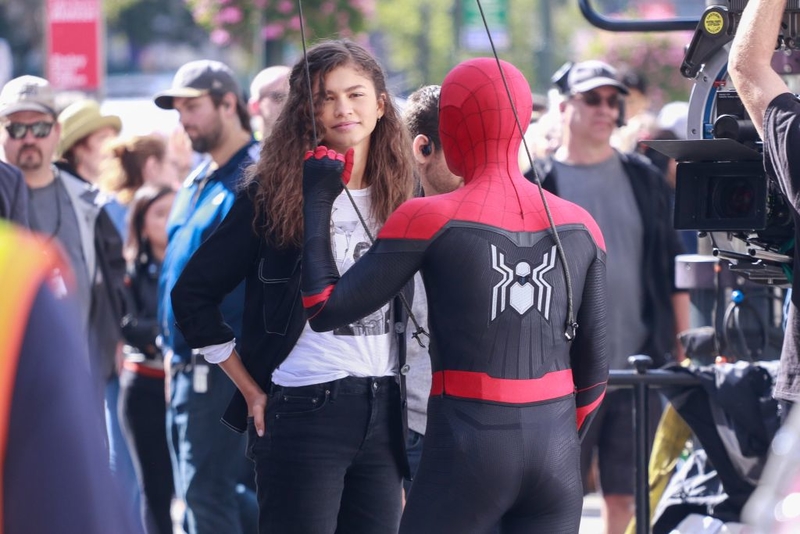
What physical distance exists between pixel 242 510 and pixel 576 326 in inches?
88.7

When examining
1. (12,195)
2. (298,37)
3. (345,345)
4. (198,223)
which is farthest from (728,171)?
(298,37)

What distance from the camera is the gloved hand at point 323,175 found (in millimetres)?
3141

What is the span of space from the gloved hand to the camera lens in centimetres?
112

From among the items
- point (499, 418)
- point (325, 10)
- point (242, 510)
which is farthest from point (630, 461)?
point (325, 10)

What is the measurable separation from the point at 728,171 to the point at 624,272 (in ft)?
5.74

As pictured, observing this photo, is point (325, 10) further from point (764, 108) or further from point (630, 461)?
point (764, 108)

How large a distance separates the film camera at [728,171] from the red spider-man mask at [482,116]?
24.5 inches

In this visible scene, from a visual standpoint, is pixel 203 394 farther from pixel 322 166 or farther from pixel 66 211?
pixel 322 166

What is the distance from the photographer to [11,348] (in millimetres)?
1170

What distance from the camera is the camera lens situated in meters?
3.68

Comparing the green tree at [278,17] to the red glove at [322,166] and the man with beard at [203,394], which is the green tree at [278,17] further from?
the red glove at [322,166]

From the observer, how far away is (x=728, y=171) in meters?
3.70

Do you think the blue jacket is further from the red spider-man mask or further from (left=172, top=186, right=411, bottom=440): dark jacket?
the red spider-man mask

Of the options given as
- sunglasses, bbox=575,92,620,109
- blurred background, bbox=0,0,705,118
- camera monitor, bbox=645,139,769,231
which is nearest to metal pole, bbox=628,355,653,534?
camera monitor, bbox=645,139,769,231
